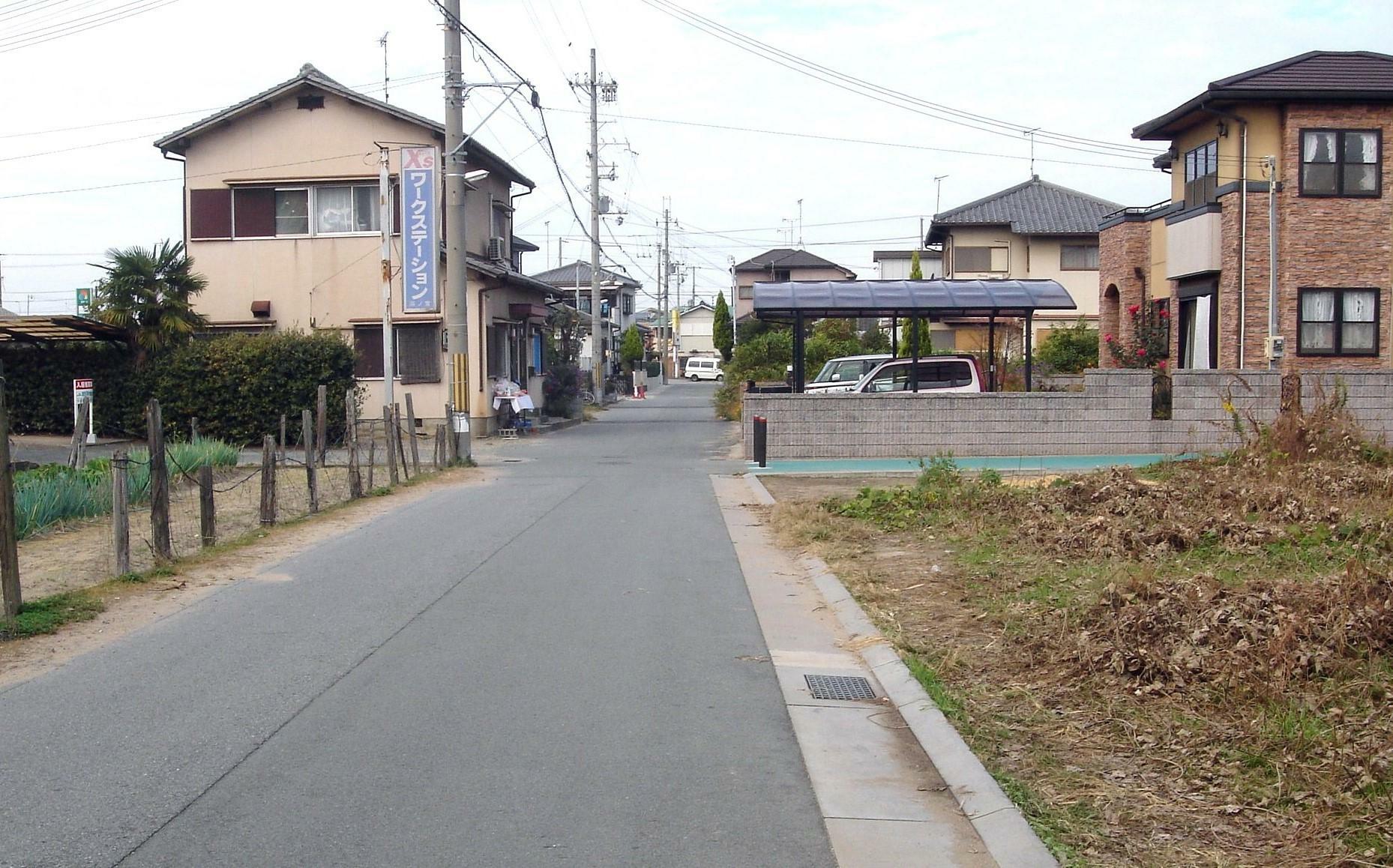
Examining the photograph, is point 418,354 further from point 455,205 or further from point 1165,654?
point 1165,654

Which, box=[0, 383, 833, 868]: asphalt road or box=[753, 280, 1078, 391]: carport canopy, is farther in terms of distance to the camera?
box=[753, 280, 1078, 391]: carport canopy

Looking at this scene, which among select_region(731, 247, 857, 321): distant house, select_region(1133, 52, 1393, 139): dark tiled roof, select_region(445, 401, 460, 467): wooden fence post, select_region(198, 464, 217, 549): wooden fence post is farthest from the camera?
select_region(731, 247, 857, 321): distant house

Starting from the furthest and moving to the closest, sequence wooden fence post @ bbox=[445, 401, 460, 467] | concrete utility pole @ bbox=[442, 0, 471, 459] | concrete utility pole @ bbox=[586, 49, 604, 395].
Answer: concrete utility pole @ bbox=[586, 49, 604, 395]
concrete utility pole @ bbox=[442, 0, 471, 459]
wooden fence post @ bbox=[445, 401, 460, 467]

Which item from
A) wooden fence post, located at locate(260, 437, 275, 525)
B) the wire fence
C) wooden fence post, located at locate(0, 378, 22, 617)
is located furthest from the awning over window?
wooden fence post, located at locate(0, 378, 22, 617)

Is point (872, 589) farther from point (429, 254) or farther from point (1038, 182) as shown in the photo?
point (1038, 182)

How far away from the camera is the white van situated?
9081 centimetres

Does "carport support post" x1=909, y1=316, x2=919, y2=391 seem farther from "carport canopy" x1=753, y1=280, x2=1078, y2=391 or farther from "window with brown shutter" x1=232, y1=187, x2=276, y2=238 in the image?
"window with brown shutter" x1=232, y1=187, x2=276, y2=238

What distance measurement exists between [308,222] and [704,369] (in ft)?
203

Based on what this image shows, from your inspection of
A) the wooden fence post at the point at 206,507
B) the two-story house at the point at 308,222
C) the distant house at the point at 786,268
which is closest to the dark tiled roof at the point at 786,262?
the distant house at the point at 786,268

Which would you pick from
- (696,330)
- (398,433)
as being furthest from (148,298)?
(696,330)

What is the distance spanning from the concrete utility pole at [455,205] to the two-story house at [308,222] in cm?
569

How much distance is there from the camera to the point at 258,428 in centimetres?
2714

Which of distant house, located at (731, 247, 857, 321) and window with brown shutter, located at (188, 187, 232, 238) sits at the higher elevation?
distant house, located at (731, 247, 857, 321)

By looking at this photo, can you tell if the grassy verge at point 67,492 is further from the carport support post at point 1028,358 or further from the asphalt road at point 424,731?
the carport support post at point 1028,358
